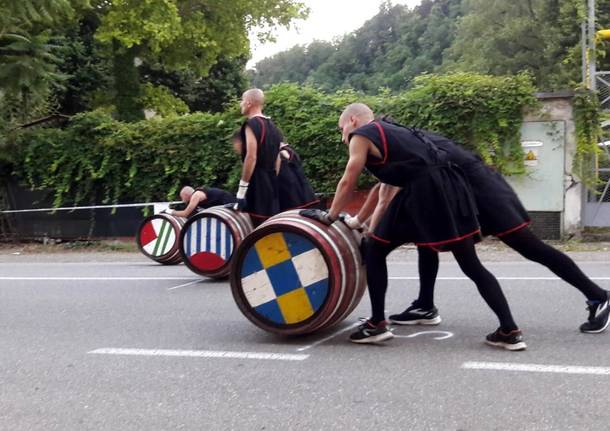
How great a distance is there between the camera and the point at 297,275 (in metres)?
5.09

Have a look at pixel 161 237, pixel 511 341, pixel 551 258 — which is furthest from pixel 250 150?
pixel 161 237

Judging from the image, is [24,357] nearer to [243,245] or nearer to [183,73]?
[243,245]

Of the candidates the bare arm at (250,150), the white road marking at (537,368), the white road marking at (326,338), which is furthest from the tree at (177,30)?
the white road marking at (537,368)

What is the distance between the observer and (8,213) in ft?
54.0

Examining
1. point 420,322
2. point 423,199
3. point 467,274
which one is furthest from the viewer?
point 420,322

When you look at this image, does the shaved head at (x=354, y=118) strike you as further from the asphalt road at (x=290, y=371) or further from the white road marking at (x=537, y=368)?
the white road marking at (x=537, y=368)

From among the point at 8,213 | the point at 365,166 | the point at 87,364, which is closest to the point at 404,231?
the point at 365,166

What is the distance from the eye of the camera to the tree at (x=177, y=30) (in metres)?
20.0

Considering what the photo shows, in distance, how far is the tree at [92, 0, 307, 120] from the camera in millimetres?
19953

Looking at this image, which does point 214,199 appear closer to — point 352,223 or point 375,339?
point 352,223

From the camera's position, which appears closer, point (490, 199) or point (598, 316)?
point (490, 199)

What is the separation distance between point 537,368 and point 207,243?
4.32 m

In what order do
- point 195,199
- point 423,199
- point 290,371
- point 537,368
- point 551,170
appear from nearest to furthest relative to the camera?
point 537,368 → point 290,371 → point 423,199 → point 195,199 → point 551,170

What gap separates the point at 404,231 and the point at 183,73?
1057 inches
